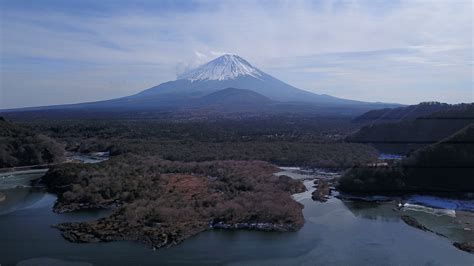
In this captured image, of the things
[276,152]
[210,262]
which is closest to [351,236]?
[210,262]

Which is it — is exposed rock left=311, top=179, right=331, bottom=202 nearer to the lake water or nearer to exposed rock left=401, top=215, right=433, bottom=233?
the lake water

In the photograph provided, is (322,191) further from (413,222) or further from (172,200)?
(172,200)

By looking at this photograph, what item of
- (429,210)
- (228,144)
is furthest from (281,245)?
(228,144)

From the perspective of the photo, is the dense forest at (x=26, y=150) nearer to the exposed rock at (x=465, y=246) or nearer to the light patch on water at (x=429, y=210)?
the light patch on water at (x=429, y=210)

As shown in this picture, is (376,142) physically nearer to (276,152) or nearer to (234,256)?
(276,152)

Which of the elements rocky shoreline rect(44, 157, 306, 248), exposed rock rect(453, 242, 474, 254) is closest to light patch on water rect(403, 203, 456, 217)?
exposed rock rect(453, 242, 474, 254)

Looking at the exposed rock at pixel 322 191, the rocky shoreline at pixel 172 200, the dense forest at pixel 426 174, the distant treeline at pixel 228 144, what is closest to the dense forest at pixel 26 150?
the distant treeline at pixel 228 144
